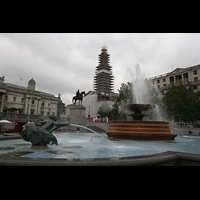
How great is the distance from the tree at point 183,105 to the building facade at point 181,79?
11.9m

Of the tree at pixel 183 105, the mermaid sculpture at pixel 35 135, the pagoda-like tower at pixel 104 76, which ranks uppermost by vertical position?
the pagoda-like tower at pixel 104 76

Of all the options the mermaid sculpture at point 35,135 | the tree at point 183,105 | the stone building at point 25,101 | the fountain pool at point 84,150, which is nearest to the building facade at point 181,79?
the tree at point 183,105

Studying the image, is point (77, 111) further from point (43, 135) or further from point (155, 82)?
point (155, 82)

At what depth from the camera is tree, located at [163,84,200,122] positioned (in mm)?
33625

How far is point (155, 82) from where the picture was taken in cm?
5775

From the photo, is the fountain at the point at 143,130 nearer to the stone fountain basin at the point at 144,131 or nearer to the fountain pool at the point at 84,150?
the stone fountain basin at the point at 144,131

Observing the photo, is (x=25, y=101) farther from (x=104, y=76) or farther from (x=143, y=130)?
(x=104, y=76)

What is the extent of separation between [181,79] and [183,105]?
70.7 feet

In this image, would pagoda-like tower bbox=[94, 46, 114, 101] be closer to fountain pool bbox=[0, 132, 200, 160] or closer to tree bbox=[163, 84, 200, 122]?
tree bbox=[163, 84, 200, 122]

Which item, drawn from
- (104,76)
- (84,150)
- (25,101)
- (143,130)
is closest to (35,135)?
(84,150)

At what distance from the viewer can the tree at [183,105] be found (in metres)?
33.6

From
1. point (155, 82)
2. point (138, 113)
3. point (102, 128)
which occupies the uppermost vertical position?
point (155, 82)
